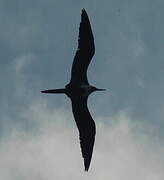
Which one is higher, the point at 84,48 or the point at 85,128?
the point at 84,48

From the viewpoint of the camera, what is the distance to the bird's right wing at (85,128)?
149ft

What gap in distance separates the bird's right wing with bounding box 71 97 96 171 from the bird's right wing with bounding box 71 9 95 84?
6.84 feet

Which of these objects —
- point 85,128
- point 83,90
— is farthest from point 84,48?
point 85,128

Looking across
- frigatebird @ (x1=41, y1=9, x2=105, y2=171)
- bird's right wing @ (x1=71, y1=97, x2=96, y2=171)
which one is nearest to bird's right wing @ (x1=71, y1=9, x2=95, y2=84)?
frigatebird @ (x1=41, y1=9, x2=105, y2=171)

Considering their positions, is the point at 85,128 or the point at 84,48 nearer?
the point at 84,48

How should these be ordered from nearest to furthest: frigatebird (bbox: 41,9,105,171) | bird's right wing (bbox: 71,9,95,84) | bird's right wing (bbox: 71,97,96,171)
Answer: bird's right wing (bbox: 71,9,95,84)
frigatebird (bbox: 41,9,105,171)
bird's right wing (bbox: 71,97,96,171)

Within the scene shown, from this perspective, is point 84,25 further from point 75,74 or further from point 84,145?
point 84,145

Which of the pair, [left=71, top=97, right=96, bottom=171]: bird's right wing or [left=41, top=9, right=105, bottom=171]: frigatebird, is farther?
[left=71, top=97, right=96, bottom=171]: bird's right wing

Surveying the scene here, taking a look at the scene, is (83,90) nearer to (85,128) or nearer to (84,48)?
(85,128)

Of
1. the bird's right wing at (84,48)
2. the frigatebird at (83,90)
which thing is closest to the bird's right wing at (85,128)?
the frigatebird at (83,90)

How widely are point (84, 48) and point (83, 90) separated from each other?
281cm

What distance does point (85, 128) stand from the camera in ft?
149

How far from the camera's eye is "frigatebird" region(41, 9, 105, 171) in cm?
4403

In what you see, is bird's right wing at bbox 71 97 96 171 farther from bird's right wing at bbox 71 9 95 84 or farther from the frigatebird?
bird's right wing at bbox 71 9 95 84
